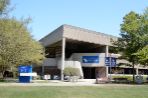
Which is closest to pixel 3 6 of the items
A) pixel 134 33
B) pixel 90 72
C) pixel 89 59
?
pixel 134 33

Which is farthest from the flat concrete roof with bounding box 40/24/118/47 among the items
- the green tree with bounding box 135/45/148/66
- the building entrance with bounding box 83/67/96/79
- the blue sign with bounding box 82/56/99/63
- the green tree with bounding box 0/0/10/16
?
the green tree with bounding box 0/0/10/16

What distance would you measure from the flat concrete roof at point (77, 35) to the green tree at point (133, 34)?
2156 centimetres

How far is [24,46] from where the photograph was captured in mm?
14102

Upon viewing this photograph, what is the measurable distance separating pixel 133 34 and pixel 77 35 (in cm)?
2554

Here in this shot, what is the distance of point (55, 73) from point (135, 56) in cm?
3187

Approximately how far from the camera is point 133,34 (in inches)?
1903

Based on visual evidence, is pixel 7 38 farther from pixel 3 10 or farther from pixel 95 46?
pixel 95 46

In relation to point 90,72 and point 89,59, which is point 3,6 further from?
point 90,72

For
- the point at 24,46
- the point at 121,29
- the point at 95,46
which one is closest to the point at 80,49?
the point at 95,46

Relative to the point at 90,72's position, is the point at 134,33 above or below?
above

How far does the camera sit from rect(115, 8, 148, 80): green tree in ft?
158

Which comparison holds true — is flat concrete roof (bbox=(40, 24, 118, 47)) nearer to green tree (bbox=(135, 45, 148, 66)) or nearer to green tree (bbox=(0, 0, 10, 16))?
green tree (bbox=(135, 45, 148, 66))

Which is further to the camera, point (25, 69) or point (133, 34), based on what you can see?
point (133, 34)

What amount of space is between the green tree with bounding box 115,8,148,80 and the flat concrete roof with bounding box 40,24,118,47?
2156cm
